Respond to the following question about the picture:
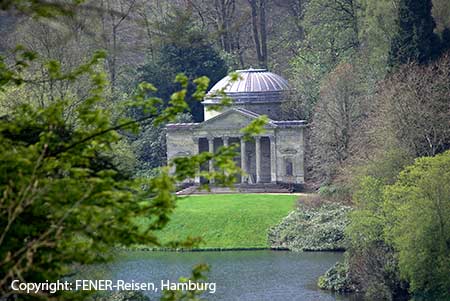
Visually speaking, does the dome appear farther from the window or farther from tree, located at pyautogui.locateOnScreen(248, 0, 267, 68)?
tree, located at pyautogui.locateOnScreen(248, 0, 267, 68)

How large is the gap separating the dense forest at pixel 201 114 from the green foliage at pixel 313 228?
3.22ft

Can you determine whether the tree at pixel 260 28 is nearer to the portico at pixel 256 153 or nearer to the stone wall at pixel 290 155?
the portico at pixel 256 153

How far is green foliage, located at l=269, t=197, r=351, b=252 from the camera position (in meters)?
38.2

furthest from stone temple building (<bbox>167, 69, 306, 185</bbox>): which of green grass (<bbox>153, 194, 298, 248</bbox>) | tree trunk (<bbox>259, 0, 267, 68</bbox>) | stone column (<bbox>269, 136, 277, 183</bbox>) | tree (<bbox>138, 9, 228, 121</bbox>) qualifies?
tree trunk (<bbox>259, 0, 267, 68</bbox>)

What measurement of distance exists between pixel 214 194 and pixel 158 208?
4053cm

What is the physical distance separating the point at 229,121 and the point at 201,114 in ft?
16.6

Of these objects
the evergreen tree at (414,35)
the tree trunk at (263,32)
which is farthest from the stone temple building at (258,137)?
the evergreen tree at (414,35)

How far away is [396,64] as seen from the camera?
4159cm

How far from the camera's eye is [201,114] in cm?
5706

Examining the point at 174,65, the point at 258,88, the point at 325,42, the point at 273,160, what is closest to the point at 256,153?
the point at 273,160

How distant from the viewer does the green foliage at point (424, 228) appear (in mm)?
26547

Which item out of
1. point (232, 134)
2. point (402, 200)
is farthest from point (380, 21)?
point (402, 200)

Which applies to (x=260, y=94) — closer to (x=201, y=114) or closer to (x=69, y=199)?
(x=201, y=114)

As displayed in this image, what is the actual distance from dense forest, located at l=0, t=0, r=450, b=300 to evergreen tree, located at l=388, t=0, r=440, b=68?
53 millimetres
